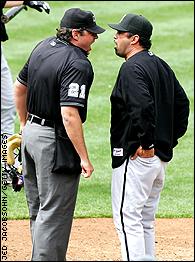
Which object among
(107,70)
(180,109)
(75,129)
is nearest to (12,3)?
(180,109)

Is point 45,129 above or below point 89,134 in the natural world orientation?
above

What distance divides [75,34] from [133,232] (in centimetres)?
150

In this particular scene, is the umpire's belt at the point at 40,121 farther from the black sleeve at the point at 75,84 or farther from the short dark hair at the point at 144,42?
the short dark hair at the point at 144,42

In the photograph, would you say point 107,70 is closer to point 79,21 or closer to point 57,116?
point 79,21

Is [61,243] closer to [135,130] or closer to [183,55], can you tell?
[135,130]

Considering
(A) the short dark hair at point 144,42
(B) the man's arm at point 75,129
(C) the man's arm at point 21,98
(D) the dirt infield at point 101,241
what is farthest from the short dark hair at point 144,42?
(D) the dirt infield at point 101,241

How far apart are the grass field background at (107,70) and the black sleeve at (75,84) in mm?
2684

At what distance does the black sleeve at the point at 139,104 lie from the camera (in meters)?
5.93

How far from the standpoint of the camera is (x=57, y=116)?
244 inches

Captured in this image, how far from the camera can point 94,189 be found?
9.52 metres

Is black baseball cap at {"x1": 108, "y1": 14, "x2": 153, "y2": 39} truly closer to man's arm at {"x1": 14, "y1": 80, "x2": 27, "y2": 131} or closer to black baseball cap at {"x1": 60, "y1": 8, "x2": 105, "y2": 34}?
black baseball cap at {"x1": 60, "y1": 8, "x2": 105, "y2": 34}

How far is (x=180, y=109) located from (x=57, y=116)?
3.09 ft

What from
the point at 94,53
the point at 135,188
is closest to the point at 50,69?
the point at 135,188

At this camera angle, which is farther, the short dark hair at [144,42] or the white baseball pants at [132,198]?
the short dark hair at [144,42]
